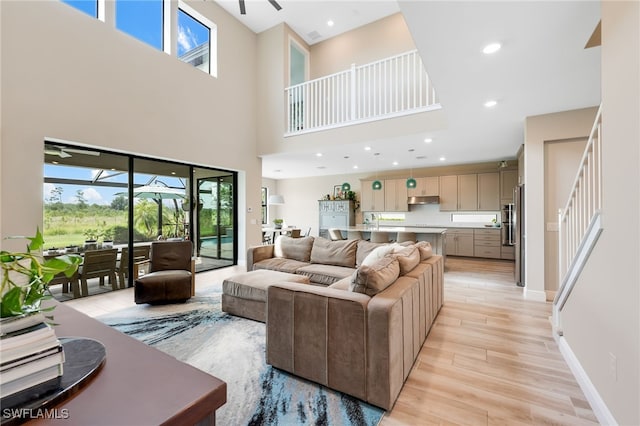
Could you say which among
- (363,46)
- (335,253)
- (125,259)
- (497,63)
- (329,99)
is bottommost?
(125,259)

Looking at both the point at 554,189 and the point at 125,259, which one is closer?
the point at 554,189

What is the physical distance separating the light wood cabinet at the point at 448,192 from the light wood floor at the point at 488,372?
14.2 ft

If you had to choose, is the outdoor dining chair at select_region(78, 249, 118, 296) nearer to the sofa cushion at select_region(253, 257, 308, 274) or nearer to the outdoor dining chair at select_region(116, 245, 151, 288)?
the outdoor dining chair at select_region(116, 245, 151, 288)

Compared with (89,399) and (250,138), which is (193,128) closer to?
(250,138)

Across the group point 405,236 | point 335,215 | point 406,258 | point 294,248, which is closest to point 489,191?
point 405,236

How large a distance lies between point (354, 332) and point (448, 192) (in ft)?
23.5

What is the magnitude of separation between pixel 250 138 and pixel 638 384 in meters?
6.57

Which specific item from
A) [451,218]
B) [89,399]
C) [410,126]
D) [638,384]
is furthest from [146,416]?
[451,218]

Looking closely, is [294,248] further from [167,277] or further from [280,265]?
[167,277]

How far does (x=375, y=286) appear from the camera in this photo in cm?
197

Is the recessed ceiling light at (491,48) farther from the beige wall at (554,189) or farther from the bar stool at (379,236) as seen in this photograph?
the bar stool at (379,236)

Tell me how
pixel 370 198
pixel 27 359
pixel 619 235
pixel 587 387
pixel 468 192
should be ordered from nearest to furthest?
pixel 27 359
pixel 619 235
pixel 587 387
pixel 468 192
pixel 370 198

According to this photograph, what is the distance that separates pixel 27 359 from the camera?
0.80 metres

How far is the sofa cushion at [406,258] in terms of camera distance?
2521mm
